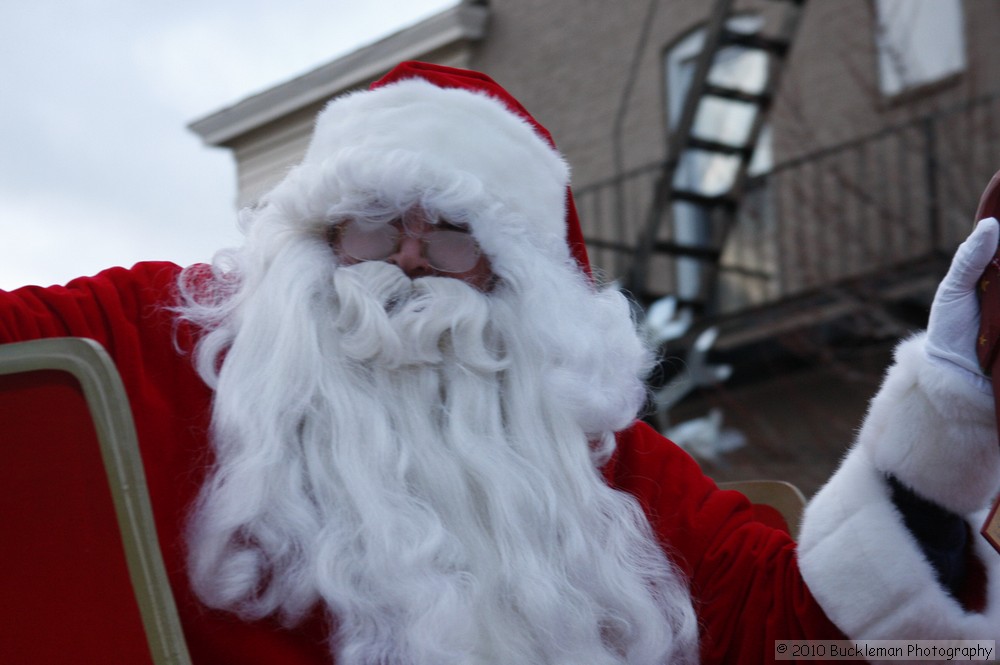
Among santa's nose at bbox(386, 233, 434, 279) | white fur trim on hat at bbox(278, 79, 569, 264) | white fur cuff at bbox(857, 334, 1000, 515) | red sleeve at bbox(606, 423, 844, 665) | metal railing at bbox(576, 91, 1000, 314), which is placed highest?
white fur trim on hat at bbox(278, 79, 569, 264)

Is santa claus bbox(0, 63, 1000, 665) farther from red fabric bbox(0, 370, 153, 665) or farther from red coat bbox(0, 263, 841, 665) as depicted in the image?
red fabric bbox(0, 370, 153, 665)

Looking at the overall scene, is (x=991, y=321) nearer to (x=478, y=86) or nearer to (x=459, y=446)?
(x=459, y=446)

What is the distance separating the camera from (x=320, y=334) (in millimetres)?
2674

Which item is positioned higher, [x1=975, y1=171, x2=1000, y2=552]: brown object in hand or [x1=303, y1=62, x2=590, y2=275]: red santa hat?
[x1=303, y1=62, x2=590, y2=275]: red santa hat

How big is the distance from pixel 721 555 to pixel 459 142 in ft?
3.36

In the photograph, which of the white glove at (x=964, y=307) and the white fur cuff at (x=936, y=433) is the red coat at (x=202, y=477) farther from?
the white glove at (x=964, y=307)

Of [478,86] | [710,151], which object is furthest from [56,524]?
[710,151]

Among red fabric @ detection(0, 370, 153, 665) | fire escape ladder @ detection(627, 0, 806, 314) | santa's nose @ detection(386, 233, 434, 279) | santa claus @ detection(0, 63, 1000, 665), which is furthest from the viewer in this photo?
fire escape ladder @ detection(627, 0, 806, 314)

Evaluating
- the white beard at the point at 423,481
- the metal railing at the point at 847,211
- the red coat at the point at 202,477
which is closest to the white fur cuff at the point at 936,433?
the red coat at the point at 202,477

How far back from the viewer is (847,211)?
909 centimetres

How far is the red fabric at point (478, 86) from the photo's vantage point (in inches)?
120

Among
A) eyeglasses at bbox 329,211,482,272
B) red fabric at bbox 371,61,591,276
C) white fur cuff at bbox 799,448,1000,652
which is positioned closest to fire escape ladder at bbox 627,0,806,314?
red fabric at bbox 371,61,591,276

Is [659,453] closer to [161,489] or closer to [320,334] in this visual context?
[320,334]

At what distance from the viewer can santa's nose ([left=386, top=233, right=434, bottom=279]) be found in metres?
2.73
